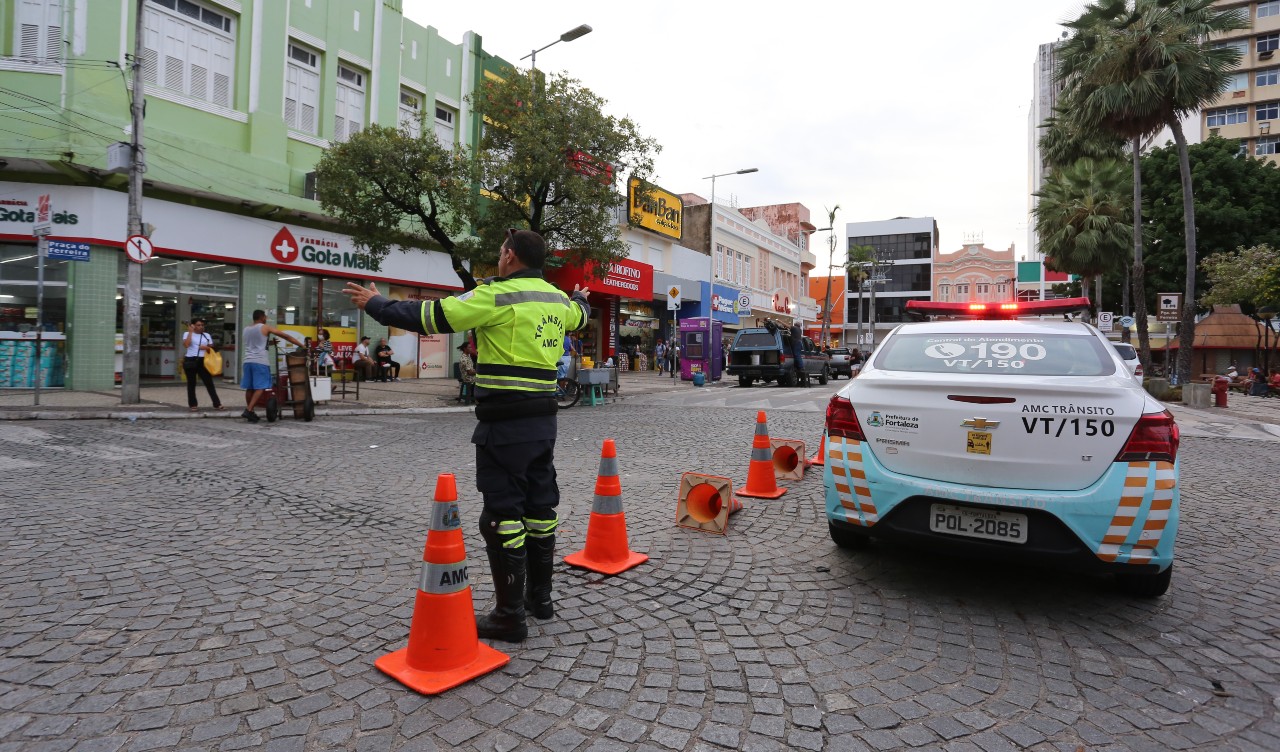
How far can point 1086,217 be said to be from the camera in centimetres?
2788

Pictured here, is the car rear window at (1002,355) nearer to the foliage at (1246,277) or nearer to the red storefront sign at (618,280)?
the red storefront sign at (618,280)

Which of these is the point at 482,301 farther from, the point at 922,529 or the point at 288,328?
the point at 288,328

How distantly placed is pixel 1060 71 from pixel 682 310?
1848 cm

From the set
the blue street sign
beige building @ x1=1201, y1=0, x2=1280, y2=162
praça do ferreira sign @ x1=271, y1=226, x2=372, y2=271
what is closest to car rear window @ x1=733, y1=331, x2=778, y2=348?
praça do ferreira sign @ x1=271, y1=226, x2=372, y2=271

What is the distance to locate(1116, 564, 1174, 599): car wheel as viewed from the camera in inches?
138

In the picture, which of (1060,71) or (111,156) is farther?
(1060,71)

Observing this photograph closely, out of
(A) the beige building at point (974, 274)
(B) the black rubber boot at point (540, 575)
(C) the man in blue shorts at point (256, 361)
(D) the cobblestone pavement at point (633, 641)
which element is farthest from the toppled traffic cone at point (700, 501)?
(A) the beige building at point (974, 274)

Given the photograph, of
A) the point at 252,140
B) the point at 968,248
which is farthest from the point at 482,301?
the point at 968,248

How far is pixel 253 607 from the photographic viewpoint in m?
3.41

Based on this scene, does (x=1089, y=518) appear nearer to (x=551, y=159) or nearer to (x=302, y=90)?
(x=551, y=159)

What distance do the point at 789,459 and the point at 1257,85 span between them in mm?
63774

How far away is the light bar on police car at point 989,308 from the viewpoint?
22.1ft

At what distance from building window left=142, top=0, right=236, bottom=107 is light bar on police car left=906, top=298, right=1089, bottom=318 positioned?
58.1ft

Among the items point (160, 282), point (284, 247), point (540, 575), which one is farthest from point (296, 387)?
point (540, 575)
